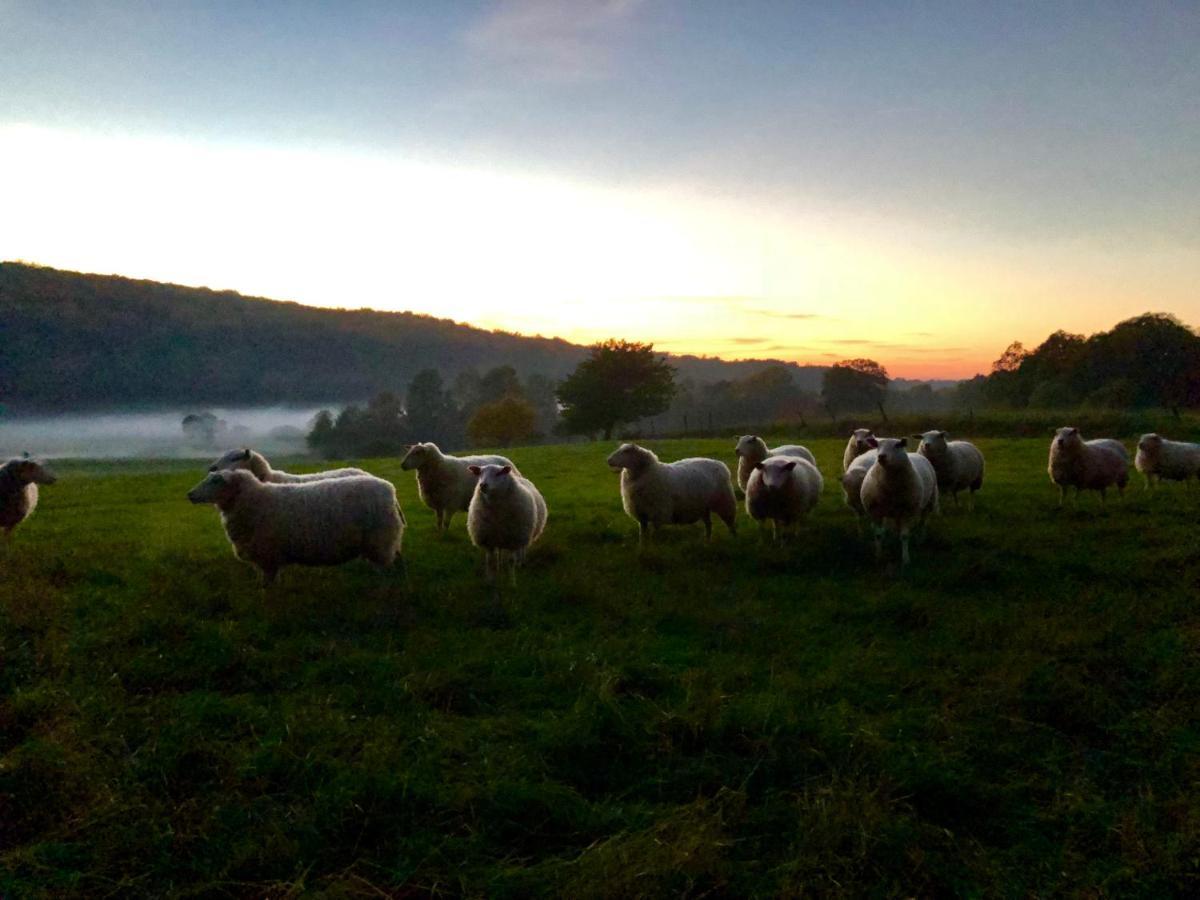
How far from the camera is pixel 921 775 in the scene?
4.95 m

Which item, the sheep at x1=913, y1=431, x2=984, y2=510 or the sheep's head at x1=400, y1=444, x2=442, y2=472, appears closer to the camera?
the sheep's head at x1=400, y1=444, x2=442, y2=472

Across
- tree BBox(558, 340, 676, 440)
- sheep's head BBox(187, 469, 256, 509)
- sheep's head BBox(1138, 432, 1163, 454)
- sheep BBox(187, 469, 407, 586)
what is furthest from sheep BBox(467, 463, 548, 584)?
tree BBox(558, 340, 676, 440)

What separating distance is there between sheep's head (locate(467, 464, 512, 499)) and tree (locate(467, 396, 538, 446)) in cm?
4845

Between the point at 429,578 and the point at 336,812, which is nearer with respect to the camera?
the point at 336,812

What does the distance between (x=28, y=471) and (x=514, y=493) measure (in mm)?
8828

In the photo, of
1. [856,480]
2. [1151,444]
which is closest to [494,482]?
[856,480]

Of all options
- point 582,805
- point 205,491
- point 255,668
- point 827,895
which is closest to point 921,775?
point 827,895

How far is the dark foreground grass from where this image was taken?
413 centimetres

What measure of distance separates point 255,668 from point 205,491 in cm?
397

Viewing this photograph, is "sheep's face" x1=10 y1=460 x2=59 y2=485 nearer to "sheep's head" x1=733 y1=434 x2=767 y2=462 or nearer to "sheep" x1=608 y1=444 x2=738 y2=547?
"sheep" x1=608 y1=444 x2=738 y2=547

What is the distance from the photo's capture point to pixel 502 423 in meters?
59.2

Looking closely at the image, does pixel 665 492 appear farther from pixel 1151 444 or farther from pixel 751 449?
pixel 1151 444

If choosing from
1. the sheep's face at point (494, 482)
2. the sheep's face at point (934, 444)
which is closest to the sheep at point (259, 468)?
the sheep's face at point (494, 482)

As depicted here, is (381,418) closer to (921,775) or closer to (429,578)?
(429,578)
